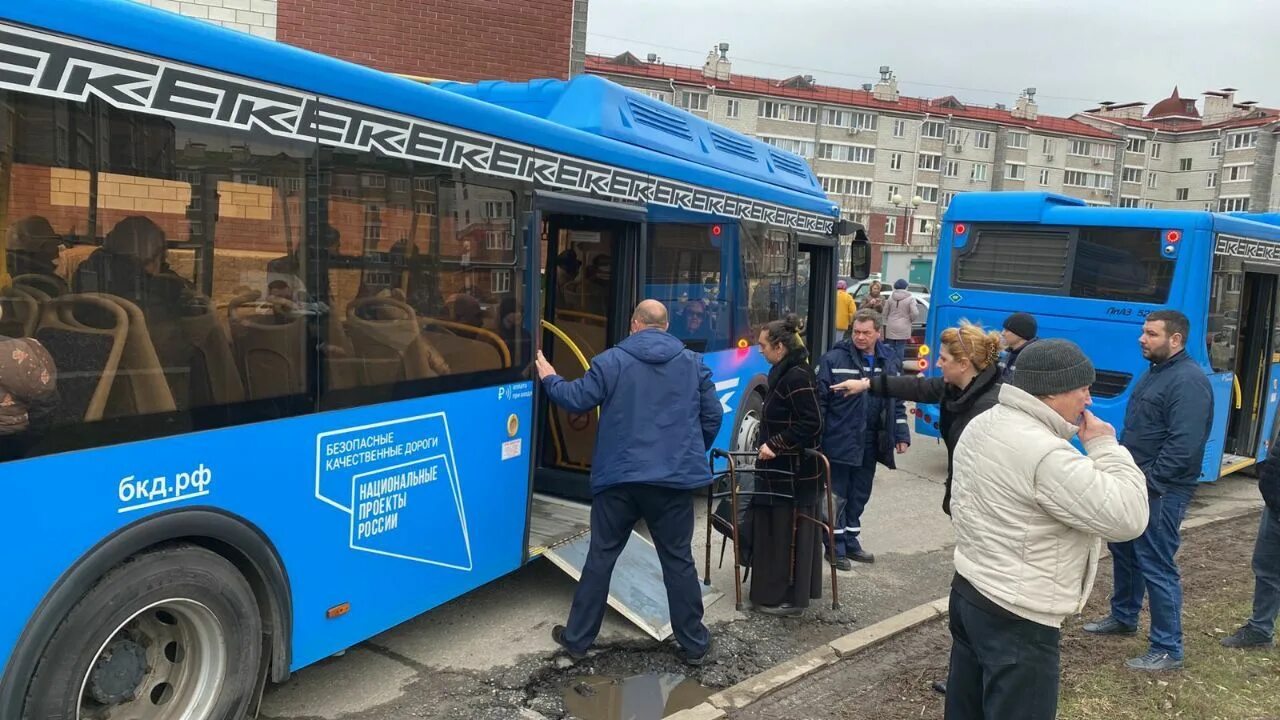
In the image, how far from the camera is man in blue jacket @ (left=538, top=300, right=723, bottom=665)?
4543 mm

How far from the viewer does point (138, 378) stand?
9.93 feet

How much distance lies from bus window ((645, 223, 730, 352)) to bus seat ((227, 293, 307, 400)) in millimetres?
3073

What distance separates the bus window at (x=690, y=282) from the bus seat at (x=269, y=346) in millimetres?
3073

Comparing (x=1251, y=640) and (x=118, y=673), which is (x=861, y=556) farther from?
(x=118, y=673)

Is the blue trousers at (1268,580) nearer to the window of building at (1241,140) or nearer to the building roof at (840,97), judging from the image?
the building roof at (840,97)

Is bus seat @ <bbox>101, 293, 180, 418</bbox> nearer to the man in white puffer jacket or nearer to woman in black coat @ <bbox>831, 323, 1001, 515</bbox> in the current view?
the man in white puffer jacket

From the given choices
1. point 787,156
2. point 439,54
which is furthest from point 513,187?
point 439,54

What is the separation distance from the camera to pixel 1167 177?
3211 inches

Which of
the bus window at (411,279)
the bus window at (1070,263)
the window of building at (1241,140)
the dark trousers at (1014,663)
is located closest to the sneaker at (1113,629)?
the dark trousers at (1014,663)

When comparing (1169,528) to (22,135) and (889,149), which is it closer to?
(22,135)

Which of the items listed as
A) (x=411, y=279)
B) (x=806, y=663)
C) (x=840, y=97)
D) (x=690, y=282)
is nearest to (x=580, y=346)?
(x=690, y=282)

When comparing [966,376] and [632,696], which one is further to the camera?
[966,376]

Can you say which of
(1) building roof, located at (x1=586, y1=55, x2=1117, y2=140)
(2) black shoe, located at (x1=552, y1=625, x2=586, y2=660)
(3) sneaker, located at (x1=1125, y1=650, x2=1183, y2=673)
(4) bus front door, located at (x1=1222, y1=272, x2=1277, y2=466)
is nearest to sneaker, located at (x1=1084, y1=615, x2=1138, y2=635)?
(3) sneaker, located at (x1=1125, y1=650, x2=1183, y2=673)

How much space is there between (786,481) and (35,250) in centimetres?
388
